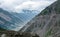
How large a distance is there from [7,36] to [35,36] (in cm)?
271

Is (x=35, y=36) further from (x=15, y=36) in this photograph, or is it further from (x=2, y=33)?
(x=2, y=33)

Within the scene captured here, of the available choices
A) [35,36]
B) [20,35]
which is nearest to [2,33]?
[20,35]

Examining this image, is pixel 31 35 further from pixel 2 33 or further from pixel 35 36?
pixel 2 33

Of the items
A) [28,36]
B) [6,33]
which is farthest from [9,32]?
[28,36]

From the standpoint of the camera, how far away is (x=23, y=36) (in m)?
→ 21.7

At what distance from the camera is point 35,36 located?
21.9 metres

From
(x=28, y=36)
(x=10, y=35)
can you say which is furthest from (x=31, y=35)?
(x=10, y=35)

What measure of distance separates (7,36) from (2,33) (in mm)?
1023

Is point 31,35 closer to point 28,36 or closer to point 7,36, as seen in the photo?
point 28,36

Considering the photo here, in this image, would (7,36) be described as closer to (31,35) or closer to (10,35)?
(10,35)

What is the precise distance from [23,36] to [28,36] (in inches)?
19.1

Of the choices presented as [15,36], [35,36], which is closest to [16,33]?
[15,36]

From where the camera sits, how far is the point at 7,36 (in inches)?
846

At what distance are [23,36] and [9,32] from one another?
1.49 metres
